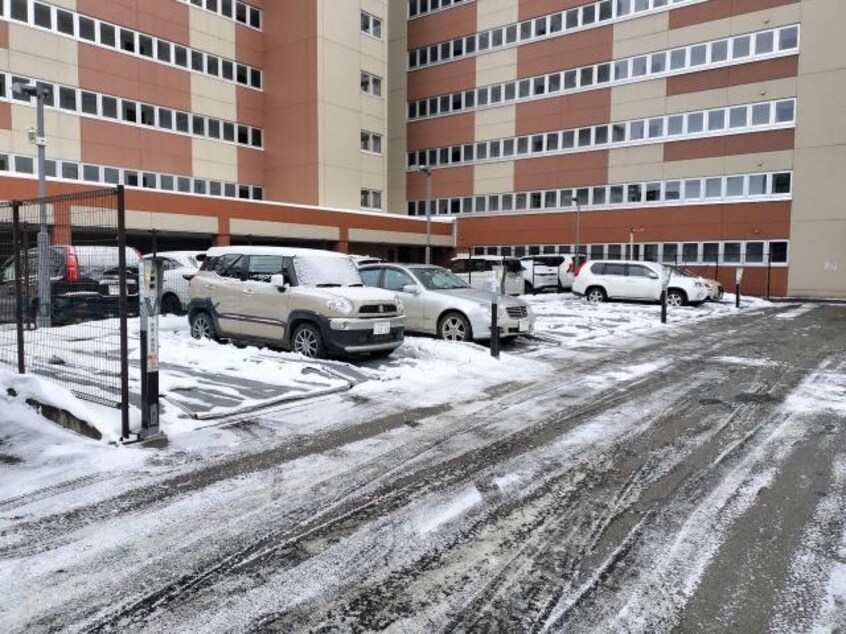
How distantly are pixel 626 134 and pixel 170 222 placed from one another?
2614 cm

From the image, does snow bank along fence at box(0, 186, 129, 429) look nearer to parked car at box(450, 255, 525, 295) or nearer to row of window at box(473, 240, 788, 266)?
parked car at box(450, 255, 525, 295)

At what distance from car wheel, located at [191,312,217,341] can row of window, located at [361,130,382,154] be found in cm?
3058

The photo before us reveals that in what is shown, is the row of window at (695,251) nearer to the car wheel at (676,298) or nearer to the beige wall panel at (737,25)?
the beige wall panel at (737,25)

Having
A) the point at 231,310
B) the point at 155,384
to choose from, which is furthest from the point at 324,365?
the point at 155,384

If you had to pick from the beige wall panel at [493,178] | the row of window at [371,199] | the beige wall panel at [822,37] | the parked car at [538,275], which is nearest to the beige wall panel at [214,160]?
the row of window at [371,199]

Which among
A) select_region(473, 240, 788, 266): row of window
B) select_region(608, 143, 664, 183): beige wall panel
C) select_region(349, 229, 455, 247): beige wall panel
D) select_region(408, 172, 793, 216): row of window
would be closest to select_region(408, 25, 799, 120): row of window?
select_region(608, 143, 664, 183): beige wall panel

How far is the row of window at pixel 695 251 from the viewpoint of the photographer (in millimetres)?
34625

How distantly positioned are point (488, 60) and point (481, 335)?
3720 cm

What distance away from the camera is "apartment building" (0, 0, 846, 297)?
32.0 m

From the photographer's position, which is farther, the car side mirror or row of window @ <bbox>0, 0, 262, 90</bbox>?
row of window @ <bbox>0, 0, 262, 90</bbox>

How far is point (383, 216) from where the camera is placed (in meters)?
39.5

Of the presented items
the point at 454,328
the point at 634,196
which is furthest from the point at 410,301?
the point at 634,196

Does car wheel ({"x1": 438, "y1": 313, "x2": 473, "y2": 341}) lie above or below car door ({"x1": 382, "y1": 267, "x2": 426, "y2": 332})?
below

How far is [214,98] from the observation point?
3750 centimetres
